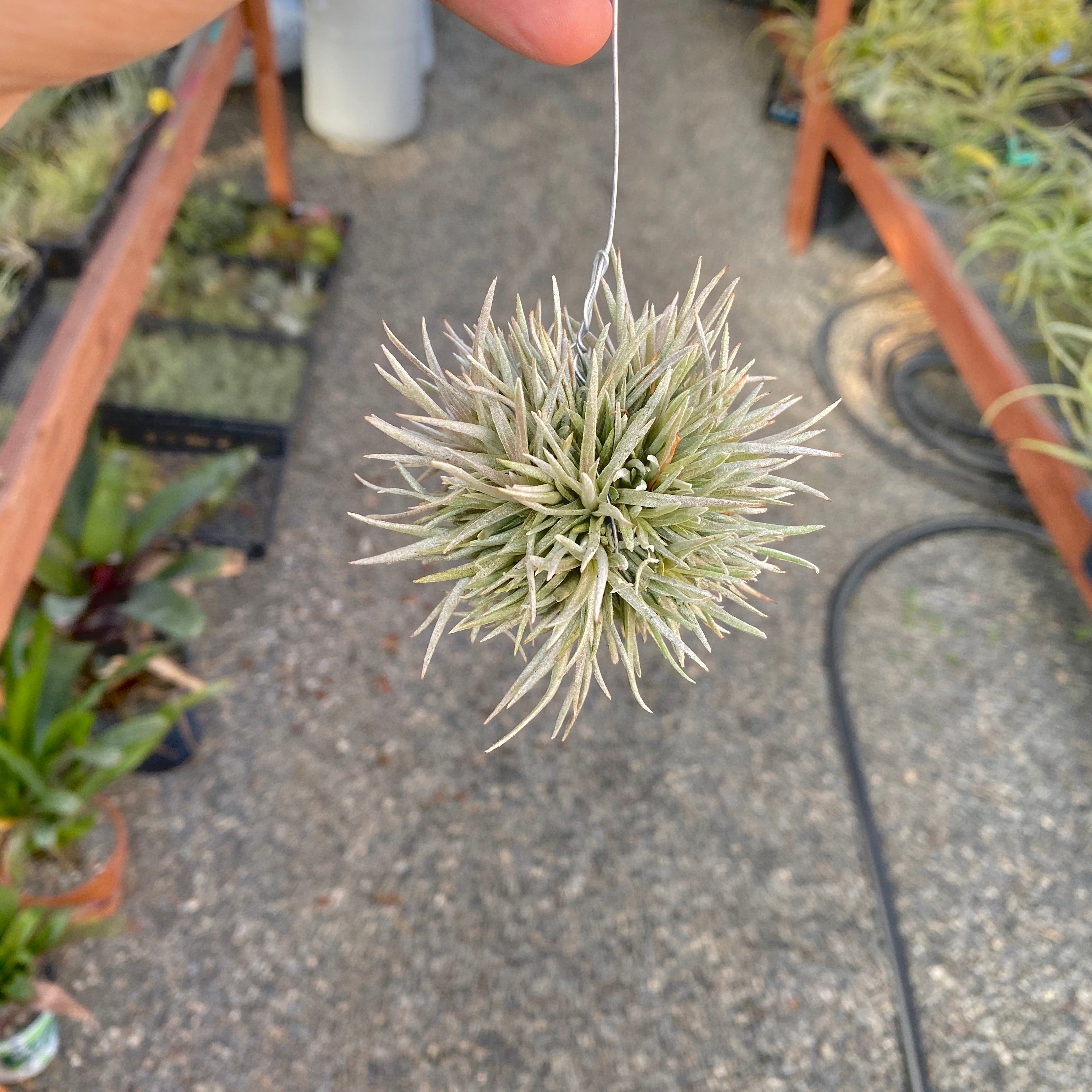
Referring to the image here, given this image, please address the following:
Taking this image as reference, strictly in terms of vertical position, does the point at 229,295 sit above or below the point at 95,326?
below

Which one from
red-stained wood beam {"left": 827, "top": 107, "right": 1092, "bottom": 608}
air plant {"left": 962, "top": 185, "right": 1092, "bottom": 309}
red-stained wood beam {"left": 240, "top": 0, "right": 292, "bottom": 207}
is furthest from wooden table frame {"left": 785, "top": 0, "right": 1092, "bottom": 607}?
red-stained wood beam {"left": 240, "top": 0, "right": 292, "bottom": 207}

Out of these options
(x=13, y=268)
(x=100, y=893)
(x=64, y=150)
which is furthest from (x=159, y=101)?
(x=100, y=893)

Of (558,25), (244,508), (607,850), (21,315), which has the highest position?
(558,25)

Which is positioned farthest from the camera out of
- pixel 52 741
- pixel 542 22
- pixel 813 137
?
pixel 813 137

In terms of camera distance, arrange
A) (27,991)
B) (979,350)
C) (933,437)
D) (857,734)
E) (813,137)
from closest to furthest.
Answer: (27,991) < (857,734) < (979,350) < (933,437) < (813,137)

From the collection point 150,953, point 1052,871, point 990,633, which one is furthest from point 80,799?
point 990,633

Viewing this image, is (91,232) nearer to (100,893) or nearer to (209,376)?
(209,376)

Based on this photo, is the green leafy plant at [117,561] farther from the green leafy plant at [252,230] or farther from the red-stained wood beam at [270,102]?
the red-stained wood beam at [270,102]

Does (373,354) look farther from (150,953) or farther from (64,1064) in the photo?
(64,1064)
